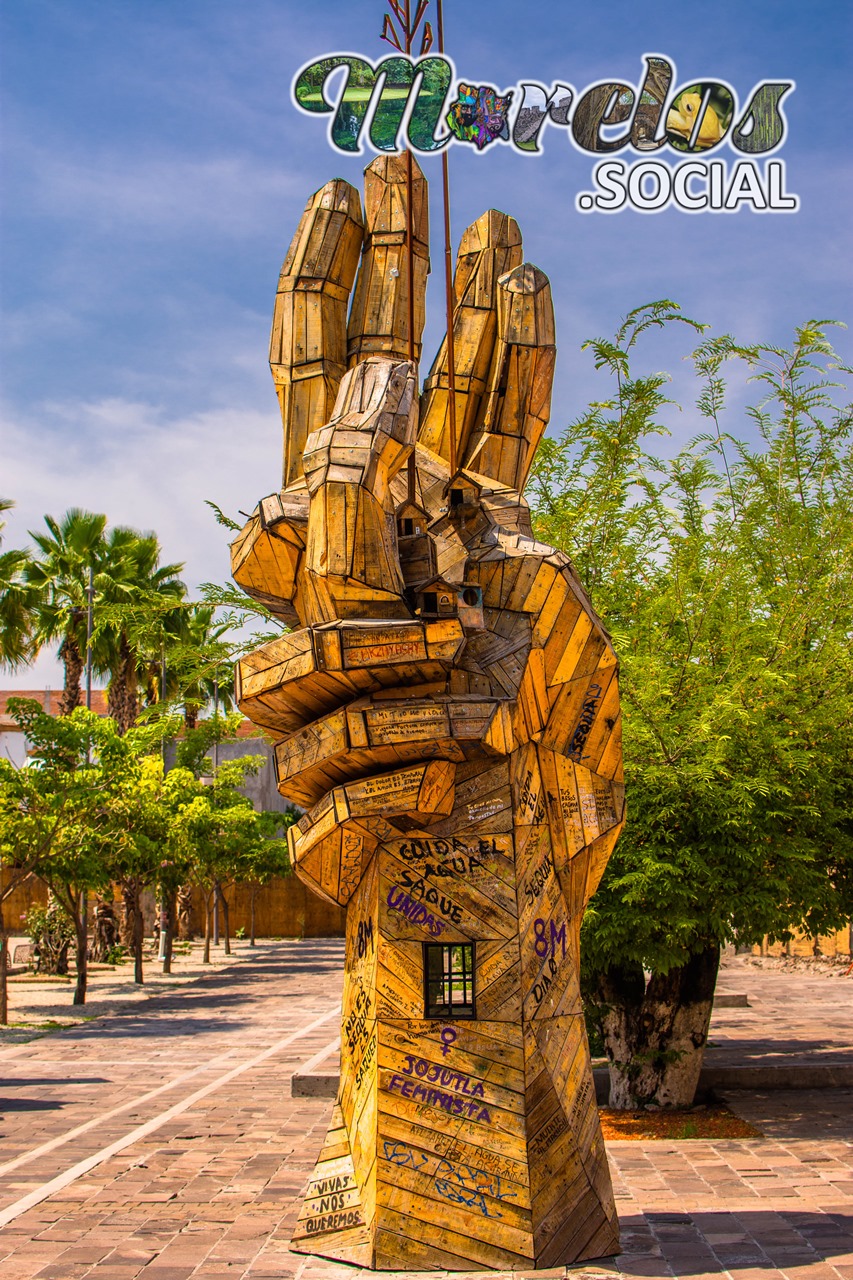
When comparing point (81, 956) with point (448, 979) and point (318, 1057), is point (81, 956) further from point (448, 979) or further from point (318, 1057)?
point (448, 979)

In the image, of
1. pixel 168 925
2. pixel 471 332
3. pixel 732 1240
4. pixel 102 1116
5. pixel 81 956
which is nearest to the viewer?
pixel 732 1240

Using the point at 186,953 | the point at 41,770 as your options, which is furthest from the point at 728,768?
the point at 186,953

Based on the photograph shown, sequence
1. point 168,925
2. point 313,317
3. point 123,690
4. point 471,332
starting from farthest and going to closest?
1. point 123,690
2. point 168,925
3. point 471,332
4. point 313,317

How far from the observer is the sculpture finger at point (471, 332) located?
754cm

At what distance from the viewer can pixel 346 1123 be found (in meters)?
6.43

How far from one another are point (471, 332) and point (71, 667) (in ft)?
64.8

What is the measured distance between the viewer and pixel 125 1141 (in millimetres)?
9930

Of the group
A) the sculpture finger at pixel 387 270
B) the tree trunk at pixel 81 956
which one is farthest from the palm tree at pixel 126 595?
the sculpture finger at pixel 387 270

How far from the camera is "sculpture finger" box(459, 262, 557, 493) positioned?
24.3 feet

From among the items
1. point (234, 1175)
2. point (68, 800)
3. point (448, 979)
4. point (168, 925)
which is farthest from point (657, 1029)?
point (168, 925)

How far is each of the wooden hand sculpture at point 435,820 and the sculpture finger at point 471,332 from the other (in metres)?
0.66

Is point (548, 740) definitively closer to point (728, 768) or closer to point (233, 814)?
point (728, 768)

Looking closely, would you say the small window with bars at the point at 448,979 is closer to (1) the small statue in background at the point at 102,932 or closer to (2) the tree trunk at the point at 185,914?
(1) the small statue in background at the point at 102,932

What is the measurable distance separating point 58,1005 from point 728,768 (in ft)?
43.7
